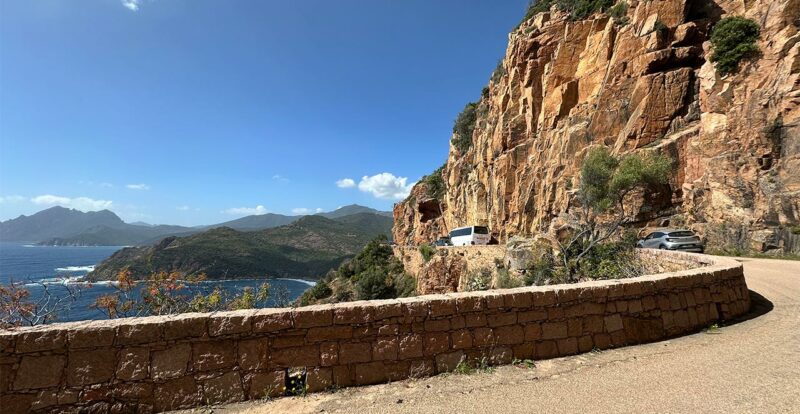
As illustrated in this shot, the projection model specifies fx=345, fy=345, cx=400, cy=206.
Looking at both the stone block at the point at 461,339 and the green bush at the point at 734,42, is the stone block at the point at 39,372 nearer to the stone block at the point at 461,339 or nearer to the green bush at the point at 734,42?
the stone block at the point at 461,339

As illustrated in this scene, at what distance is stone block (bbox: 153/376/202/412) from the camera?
13.2ft

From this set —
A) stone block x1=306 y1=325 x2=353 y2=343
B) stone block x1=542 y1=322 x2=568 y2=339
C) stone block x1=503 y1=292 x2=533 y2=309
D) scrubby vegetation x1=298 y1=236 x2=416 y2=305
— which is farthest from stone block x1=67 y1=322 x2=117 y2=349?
scrubby vegetation x1=298 y1=236 x2=416 y2=305

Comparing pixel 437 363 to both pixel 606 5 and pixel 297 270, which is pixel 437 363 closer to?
pixel 606 5

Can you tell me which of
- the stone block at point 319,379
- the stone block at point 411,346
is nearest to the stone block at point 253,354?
the stone block at point 319,379

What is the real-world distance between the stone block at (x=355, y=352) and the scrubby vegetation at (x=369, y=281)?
2492 cm

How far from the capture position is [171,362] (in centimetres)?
404

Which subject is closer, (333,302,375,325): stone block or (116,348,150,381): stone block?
(116,348,150,381): stone block

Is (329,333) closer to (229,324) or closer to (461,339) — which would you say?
(229,324)

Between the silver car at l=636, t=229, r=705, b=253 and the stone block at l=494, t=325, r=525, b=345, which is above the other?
the silver car at l=636, t=229, r=705, b=253

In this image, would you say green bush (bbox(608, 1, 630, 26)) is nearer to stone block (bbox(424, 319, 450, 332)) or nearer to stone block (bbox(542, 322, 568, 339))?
stone block (bbox(542, 322, 568, 339))

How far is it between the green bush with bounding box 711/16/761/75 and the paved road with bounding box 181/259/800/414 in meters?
19.7

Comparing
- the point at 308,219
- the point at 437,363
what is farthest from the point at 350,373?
the point at 308,219

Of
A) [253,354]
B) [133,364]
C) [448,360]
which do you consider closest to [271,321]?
[253,354]

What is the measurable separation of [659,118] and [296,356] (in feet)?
84.0
